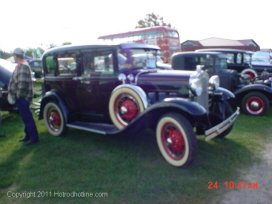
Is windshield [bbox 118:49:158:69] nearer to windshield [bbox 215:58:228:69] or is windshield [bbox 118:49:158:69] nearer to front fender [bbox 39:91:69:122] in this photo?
front fender [bbox 39:91:69:122]

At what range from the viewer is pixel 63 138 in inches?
188

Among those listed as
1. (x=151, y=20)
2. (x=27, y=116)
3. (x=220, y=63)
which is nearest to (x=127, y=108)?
(x=27, y=116)

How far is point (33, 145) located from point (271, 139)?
421 cm

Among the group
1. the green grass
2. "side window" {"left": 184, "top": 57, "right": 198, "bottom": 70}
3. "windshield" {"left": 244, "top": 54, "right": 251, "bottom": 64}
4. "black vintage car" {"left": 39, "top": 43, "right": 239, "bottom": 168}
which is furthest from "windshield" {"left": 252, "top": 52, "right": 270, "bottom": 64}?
"black vintage car" {"left": 39, "top": 43, "right": 239, "bottom": 168}

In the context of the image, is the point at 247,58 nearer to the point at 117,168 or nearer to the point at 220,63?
the point at 220,63

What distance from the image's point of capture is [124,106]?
151 inches

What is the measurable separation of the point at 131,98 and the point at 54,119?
1.97 metres

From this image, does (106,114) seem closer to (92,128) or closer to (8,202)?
(92,128)

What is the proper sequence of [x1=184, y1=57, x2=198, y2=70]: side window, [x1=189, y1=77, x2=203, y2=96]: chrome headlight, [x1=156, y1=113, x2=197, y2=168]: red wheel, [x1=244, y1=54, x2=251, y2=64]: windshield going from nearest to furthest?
[x1=156, y1=113, x2=197, y2=168]: red wheel < [x1=189, y1=77, x2=203, y2=96]: chrome headlight < [x1=184, y1=57, x2=198, y2=70]: side window < [x1=244, y1=54, x2=251, y2=64]: windshield

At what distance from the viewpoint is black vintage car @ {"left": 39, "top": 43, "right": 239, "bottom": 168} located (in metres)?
3.31

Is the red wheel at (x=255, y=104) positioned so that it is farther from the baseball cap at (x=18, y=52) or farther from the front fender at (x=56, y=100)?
the baseball cap at (x=18, y=52)

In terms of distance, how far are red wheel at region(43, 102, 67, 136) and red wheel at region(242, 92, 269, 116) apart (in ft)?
14.5

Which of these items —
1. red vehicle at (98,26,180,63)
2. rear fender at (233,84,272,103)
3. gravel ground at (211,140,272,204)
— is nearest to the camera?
gravel ground at (211,140,272,204)
